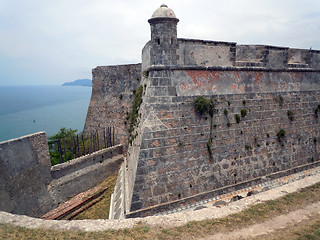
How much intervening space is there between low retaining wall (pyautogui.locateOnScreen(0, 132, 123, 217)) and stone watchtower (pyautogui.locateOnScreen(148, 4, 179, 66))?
7.09 metres

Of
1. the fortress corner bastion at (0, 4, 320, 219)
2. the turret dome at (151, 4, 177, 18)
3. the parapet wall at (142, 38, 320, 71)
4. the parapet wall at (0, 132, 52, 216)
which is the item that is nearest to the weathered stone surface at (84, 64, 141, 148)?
the fortress corner bastion at (0, 4, 320, 219)

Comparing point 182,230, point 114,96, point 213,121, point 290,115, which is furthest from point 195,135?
point 114,96

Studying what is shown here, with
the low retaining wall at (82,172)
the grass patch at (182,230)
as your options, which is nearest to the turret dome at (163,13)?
the grass patch at (182,230)

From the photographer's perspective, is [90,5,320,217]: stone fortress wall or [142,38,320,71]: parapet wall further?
[142,38,320,71]: parapet wall

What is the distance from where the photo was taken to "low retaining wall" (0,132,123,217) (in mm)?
9357

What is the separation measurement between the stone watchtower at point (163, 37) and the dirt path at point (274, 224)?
714 cm

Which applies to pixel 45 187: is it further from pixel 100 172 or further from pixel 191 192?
pixel 191 192

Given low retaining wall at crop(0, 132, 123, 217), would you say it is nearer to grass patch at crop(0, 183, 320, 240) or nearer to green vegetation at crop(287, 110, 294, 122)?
grass patch at crop(0, 183, 320, 240)

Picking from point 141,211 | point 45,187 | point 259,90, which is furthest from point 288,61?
point 45,187

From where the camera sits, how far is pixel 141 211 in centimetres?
880

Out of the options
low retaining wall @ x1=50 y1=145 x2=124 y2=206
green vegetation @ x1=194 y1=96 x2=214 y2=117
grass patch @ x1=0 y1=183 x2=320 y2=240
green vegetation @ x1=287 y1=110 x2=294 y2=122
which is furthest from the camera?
green vegetation @ x1=287 y1=110 x2=294 y2=122

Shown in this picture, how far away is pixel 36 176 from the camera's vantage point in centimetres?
1067

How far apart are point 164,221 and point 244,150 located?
6192 mm

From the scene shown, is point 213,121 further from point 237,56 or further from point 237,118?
point 237,56
